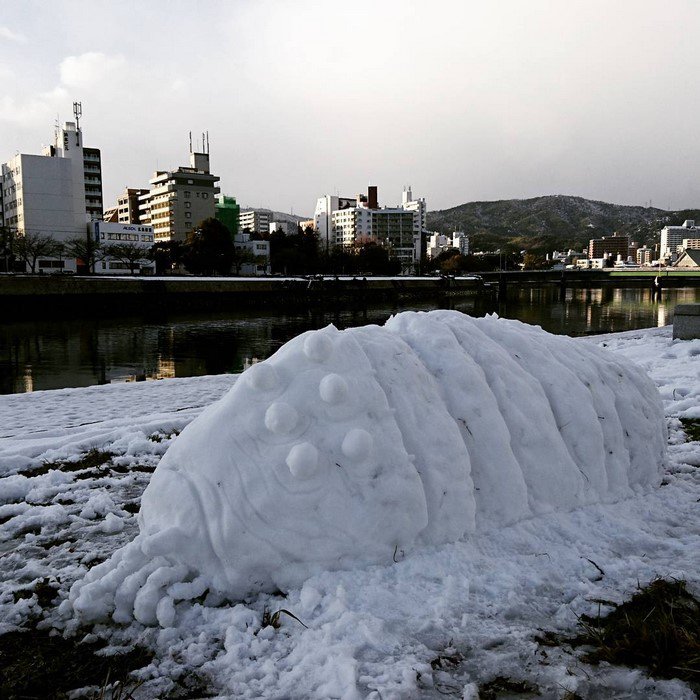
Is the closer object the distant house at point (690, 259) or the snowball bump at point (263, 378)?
the snowball bump at point (263, 378)

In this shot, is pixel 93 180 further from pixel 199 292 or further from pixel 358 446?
pixel 358 446

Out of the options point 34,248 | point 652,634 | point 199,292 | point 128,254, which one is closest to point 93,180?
point 128,254

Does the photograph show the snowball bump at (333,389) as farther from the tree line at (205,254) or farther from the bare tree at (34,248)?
the tree line at (205,254)

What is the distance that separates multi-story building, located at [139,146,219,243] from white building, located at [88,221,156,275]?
1267 cm

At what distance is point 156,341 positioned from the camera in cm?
2711

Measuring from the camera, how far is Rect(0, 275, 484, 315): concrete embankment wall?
3978 cm

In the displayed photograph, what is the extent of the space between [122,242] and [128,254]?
1415 centimetres

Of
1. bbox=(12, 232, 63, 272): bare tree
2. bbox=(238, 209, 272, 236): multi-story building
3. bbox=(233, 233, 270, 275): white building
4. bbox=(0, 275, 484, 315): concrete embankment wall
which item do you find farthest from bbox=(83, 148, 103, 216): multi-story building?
bbox=(238, 209, 272, 236): multi-story building

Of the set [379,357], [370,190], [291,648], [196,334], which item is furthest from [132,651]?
[370,190]

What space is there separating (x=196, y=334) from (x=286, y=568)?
2817 cm

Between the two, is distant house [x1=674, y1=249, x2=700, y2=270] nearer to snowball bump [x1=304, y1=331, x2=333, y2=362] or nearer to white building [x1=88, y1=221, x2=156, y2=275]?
white building [x1=88, y1=221, x2=156, y2=275]

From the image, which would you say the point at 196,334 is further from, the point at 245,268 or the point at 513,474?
the point at 245,268

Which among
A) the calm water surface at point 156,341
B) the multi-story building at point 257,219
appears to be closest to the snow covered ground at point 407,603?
the calm water surface at point 156,341

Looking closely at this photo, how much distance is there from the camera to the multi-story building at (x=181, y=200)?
92.1 meters
